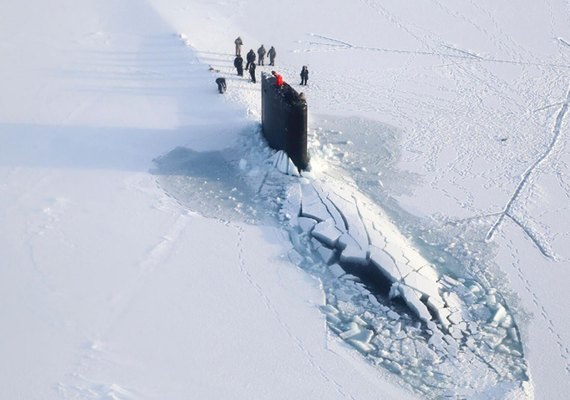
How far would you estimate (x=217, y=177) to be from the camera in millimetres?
14266

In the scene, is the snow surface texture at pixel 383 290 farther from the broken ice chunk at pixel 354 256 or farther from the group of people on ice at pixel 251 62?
→ the group of people on ice at pixel 251 62

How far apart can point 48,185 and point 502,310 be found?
9.20 m

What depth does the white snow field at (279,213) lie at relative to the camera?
1030 cm

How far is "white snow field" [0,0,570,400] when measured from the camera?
33.8 feet

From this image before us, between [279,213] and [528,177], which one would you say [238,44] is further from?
[528,177]

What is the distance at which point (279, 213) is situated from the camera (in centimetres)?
1330

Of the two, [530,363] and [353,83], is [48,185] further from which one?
[530,363]

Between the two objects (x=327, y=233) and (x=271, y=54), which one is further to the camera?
(x=271, y=54)

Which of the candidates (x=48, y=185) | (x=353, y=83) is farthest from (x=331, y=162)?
(x=48, y=185)

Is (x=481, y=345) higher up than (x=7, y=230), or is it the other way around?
(x=481, y=345)

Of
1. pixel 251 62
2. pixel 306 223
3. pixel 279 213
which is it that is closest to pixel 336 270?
pixel 306 223

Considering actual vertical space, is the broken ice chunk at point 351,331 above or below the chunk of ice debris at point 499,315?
below

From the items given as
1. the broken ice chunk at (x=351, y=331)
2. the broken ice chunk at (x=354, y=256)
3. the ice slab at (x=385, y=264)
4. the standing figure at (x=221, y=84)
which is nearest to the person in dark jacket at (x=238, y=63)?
the standing figure at (x=221, y=84)

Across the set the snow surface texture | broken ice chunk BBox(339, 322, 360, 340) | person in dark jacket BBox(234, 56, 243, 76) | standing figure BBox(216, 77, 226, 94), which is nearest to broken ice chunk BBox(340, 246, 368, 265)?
the snow surface texture
